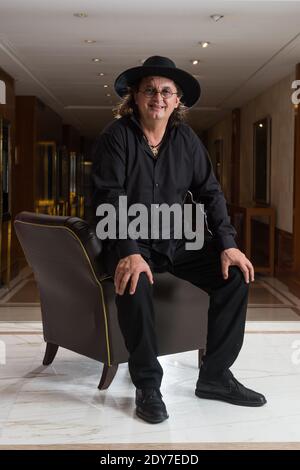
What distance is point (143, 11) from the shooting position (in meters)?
5.34

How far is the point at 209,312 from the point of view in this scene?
9.57 feet

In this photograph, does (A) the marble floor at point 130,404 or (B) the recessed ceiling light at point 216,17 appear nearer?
(A) the marble floor at point 130,404

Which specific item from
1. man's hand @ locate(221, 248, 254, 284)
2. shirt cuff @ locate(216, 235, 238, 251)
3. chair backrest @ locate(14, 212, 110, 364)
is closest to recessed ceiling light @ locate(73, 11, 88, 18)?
chair backrest @ locate(14, 212, 110, 364)

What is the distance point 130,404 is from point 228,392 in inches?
16.2

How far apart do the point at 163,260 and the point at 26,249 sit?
26.3 inches

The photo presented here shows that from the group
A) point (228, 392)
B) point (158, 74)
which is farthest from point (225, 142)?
point (228, 392)

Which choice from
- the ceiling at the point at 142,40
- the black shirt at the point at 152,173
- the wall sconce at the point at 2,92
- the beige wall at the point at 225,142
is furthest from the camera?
the beige wall at the point at 225,142

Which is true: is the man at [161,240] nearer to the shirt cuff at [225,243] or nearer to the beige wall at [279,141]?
the shirt cuff at [225,243]

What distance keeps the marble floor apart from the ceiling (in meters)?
2.57

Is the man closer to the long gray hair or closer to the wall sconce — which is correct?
the long gray hair

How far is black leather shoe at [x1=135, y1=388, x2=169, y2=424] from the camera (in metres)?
2.59

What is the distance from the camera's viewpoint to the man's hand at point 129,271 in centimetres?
267

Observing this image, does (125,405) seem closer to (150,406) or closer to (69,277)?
(150,406)

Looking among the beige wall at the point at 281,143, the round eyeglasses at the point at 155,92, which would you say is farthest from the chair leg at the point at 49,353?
the beige wall at the point at 281,143
